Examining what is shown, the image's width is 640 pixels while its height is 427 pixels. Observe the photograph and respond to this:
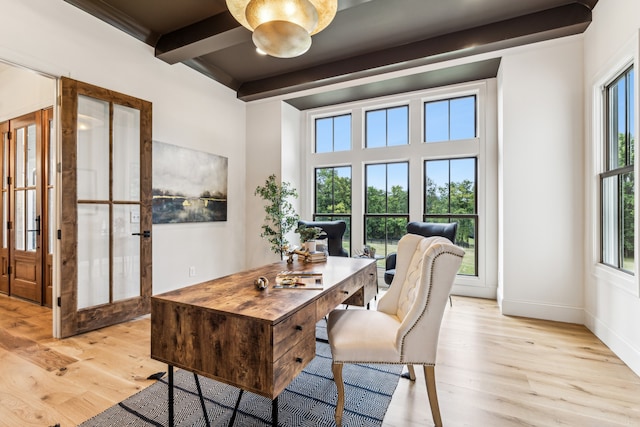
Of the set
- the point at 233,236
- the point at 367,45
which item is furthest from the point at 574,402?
the point at 233,236

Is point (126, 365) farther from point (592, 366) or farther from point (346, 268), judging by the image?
point (592, 366)

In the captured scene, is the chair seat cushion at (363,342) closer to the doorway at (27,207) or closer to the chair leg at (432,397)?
the chair leg at (432,397)

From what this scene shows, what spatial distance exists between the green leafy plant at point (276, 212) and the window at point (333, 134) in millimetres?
1007

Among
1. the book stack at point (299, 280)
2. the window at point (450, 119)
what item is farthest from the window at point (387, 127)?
the book stack at point (299, 280)

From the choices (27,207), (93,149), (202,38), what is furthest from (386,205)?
(27,207)

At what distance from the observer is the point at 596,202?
294cm

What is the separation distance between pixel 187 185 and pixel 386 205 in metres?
2.93

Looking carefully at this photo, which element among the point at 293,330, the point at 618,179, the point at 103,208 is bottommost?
the point at 293,330

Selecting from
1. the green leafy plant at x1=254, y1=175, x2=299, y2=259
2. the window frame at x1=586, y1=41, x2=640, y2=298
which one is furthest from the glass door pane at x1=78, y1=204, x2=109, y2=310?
the window frame at x1=586, y1=41, x2=640, y2=298

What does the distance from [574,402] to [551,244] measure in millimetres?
1861

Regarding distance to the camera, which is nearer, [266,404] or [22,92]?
[266,404]

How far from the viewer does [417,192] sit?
453 centimetres

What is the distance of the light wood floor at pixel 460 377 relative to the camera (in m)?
1.75

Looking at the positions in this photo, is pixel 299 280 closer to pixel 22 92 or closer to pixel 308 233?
pixel 308 233
